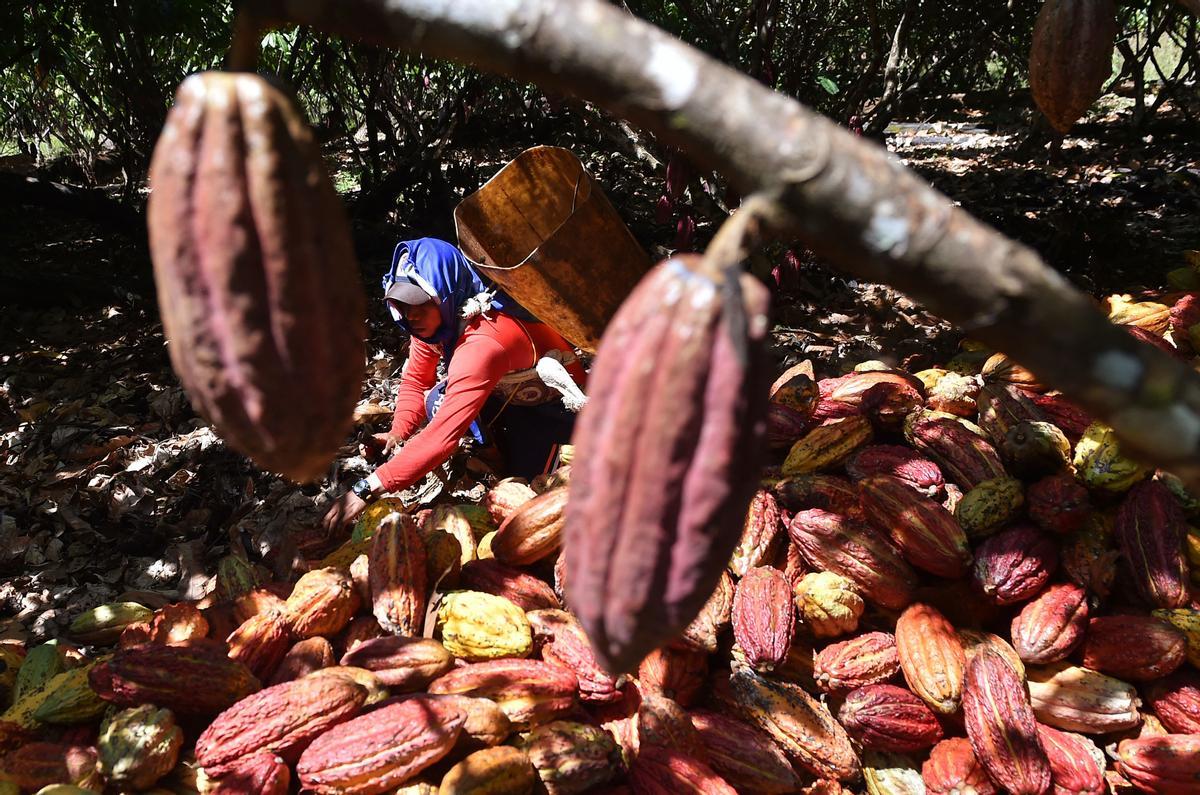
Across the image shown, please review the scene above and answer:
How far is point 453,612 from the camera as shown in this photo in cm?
207

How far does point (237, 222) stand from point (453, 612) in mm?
1543

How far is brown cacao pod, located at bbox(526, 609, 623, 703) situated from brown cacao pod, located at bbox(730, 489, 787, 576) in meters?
0.47

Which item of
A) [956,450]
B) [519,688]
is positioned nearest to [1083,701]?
[956,450]

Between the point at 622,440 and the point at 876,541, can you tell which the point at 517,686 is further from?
the point at 622,440

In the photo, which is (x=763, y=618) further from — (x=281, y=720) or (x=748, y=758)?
(x=281, y=720)

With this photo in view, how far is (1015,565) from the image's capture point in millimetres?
2102

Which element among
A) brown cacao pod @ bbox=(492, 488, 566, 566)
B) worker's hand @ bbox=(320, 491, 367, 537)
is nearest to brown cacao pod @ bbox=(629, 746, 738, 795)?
brown cacao pod @ bbox=(492, 488, 566, 566)

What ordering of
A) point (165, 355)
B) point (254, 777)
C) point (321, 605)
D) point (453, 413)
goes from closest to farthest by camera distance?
point (254, 777) → point (321, 605) → point (453, 413) → point (165, 355)

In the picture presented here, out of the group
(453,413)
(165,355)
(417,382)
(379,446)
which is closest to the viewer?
(453,413)

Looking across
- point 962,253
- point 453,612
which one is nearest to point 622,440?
point 962,253

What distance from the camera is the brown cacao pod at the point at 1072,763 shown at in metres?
1.84

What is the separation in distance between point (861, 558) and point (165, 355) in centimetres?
447

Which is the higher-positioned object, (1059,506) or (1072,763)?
(1059,506)

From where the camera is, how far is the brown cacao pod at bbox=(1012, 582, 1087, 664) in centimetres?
201
